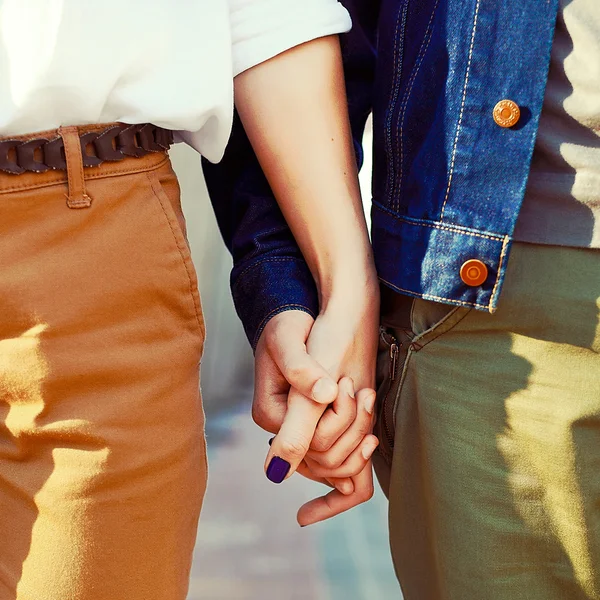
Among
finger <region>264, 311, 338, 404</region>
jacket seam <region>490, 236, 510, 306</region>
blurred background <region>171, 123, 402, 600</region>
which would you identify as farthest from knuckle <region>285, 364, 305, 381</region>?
blurred background <region>171, 123, 402, 600</region>

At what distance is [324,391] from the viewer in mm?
875

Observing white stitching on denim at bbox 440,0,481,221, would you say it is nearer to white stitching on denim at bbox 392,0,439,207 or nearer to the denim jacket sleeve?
white stitching on denim at bbox 392,0,439,207

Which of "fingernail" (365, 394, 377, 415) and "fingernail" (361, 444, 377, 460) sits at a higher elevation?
"fingernail" (365, 394, 377, 415)

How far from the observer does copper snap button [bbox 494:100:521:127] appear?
83 centimetres

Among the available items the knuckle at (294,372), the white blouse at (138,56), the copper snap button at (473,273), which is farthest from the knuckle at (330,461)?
the white blouse at (138,56)

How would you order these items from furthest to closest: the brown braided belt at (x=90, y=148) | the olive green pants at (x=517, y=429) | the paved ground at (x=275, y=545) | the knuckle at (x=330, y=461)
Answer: the paved ground at (x=275, y=545) < the knuckle at (x=330, y=461) < the olive green pants at (x=517, y=429) < the brown braided belt at (x=90, y=148)

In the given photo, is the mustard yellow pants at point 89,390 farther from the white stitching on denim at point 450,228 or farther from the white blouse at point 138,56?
the white stitching on denim at point 450,228

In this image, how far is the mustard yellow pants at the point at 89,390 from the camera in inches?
28.9

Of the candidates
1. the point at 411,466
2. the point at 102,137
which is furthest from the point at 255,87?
the point at 411,466

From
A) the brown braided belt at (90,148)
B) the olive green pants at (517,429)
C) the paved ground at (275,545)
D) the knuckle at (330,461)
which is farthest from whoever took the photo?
the paved ground at (275,545)

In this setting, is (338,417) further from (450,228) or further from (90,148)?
(90,148)

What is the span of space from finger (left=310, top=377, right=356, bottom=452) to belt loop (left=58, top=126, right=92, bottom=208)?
34 cm

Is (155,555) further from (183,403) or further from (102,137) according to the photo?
(102,137)

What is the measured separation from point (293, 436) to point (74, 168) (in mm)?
360
